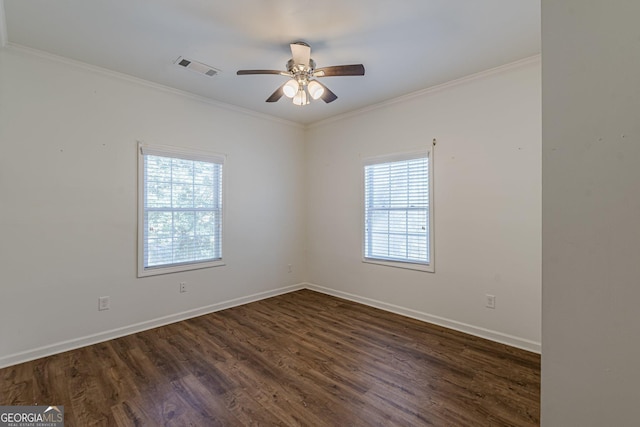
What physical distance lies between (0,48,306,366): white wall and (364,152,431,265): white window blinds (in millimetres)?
1990

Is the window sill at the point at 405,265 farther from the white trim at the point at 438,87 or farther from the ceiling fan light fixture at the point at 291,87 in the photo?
the ceiling fan light fixture at the point at 291,87

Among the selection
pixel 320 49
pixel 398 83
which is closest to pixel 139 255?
pixel 320 49

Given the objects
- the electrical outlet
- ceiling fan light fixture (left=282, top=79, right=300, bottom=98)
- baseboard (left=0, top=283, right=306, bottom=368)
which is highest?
ceiling fan light fixture (left=282, top=79, right=300, bottom=98)

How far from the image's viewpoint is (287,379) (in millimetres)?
2336

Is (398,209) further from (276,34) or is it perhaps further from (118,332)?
(118,332)

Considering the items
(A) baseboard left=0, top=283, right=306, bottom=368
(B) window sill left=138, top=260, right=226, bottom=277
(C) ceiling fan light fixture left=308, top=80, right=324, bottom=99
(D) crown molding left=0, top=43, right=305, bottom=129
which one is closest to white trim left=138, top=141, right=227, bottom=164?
(D) crown molding left=0, top=43, right=305, bottom=129

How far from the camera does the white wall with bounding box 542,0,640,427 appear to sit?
2.01 feet

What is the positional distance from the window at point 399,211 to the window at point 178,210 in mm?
2112

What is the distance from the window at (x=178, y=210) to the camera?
11.0 feet

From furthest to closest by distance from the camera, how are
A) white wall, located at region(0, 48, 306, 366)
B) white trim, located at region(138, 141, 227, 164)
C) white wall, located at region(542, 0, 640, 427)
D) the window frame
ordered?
the window frame, white trim, located at region(138, 141, 227, 164), white wall, located at region(0, 48, 306, 366), white wall, located at region(542, 0, 640, 427)

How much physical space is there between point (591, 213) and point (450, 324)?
3.12 metres

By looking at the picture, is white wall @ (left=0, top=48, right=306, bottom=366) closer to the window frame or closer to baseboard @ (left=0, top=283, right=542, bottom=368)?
baseboard @ (left=0, top=283, right=542, bottom=368)

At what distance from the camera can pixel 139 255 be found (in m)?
3.27

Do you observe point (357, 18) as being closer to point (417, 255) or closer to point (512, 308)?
point (417, 255)
